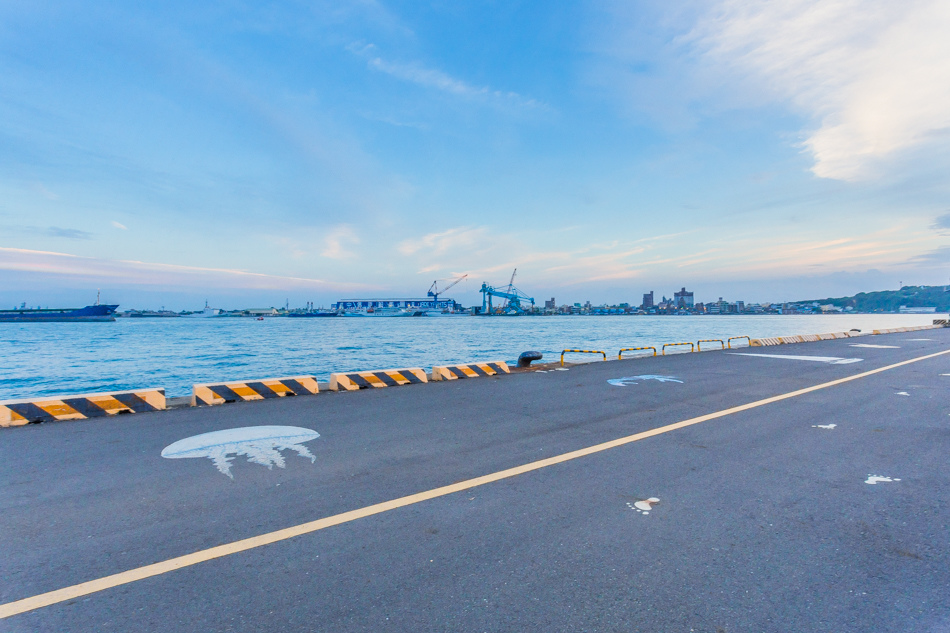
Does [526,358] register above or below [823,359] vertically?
above

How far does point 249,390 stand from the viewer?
32.0ft

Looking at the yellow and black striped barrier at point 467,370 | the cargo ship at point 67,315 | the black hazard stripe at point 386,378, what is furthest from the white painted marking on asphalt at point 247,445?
the cargo ship at point 67,315

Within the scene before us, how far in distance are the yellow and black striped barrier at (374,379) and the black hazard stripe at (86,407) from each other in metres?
4.31

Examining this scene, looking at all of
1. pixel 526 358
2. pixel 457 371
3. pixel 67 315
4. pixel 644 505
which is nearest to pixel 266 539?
pixel 644 505

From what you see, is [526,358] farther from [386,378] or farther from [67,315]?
[67,315]

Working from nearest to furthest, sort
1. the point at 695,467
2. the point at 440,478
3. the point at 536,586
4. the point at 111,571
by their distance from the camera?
1. the point at 536,586
2. the point at 111,571
3. the point at 440,478
4. the point at 695,467

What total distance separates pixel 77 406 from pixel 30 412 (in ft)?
2.00

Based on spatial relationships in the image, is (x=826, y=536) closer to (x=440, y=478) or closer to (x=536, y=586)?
(x=536, y=586)

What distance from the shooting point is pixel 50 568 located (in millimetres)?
3285

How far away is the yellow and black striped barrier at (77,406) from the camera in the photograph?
7.64 metres

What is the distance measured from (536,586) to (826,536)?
2.60m

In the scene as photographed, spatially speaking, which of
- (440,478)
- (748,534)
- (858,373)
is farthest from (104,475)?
(858,373)

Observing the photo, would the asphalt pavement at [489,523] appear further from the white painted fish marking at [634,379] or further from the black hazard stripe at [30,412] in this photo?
the white painted fish marking at [634,379]

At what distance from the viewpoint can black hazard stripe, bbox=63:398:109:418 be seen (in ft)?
26.5
